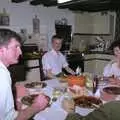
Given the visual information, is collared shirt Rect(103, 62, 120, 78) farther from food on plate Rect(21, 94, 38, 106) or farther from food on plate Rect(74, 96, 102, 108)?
food on plate Rect(21, 94, 38, 106)

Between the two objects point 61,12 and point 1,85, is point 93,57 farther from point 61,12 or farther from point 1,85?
point 1,85

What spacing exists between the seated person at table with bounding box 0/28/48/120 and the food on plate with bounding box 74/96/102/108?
15.7 inches

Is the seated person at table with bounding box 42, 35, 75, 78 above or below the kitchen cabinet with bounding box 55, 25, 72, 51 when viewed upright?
below

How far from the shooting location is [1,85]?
1.60 meters

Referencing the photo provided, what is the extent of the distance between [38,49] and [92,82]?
11.1ft

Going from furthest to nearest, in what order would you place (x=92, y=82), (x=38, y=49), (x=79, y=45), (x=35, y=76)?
(x=79, y=45) < (x=38, y=49) < (x=35, y=76) < (x=92, y=82)

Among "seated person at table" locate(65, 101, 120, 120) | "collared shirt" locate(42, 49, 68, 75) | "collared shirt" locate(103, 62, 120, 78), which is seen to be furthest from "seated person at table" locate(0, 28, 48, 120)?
"collared shirt" locate(42, 49, 68, 75)

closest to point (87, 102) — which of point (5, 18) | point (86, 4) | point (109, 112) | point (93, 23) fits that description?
point (109, 112)

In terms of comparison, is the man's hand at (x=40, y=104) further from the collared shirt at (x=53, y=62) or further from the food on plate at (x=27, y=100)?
the collared shirt at (x=53, y=62)

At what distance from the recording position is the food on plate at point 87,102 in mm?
2052

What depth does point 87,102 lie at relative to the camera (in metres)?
2.13

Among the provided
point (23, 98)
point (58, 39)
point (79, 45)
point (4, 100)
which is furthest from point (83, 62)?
point (4, 100)

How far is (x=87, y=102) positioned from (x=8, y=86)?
0.79 meters

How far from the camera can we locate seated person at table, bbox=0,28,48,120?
161cm
